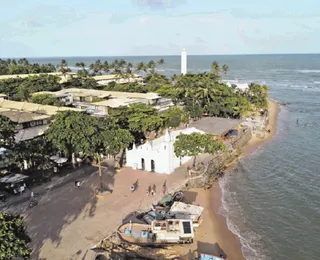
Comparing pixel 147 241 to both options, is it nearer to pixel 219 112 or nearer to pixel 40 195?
pixel 40 195

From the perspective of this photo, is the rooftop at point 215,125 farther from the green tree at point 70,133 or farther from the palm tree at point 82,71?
the palm tree at point 82,71

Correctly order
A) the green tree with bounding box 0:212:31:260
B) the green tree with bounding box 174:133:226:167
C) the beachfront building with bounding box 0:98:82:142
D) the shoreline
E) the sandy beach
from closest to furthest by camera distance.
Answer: the green tree with bounding box 0:212:31:260 < the sandy beach < the shoreline < the green tree with bounding box 174:133:226:167 < the beachfront building with bounding box 0:98:82:142

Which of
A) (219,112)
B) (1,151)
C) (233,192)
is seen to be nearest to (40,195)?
(1,151)

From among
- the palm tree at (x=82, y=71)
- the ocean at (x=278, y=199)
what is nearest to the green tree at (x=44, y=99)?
the ocean at (x=278, y=199)

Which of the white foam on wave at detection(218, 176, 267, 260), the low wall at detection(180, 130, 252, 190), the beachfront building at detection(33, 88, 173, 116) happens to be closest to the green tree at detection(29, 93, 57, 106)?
the beachfront building at detection(33, 88, 173, 116)

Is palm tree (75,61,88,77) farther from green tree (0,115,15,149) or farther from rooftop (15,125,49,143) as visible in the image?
green tree (0,115,15,149)

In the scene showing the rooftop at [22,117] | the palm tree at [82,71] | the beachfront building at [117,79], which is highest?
the palm tree at [82,71]
